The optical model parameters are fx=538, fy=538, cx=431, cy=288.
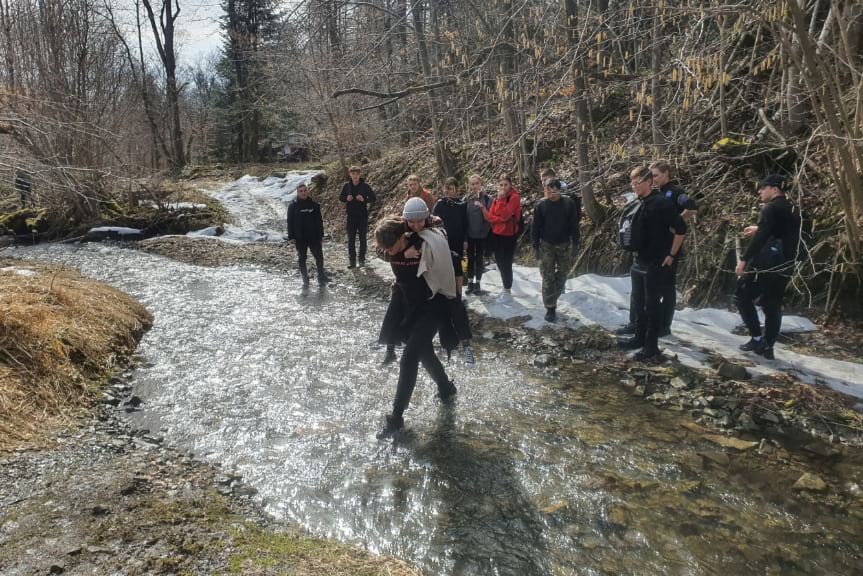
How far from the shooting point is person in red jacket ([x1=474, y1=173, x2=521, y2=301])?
8.45m

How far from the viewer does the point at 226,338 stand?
745 centimetres

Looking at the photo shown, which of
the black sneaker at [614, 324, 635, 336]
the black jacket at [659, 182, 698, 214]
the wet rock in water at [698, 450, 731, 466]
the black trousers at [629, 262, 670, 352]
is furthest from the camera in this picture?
the black sneaker at [614, 324, 635, 336]

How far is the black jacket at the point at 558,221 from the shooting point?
24.5 feet

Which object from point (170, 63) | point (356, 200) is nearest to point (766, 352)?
point (356, 200)

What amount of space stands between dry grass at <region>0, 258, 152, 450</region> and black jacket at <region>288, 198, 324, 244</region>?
10.2 ft

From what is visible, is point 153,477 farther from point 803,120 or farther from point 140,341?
point 803,120

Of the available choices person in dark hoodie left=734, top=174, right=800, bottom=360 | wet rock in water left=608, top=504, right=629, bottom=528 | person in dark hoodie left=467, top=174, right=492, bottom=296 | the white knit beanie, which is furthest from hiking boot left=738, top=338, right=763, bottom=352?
the white knit beanie

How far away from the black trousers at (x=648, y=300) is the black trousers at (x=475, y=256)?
311 centimetres

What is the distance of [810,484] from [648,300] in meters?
2.52

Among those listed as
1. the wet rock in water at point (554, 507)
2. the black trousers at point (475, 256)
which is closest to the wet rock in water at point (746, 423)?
the wet rock in water at point (554, 507)

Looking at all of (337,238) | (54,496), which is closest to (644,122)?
(337,238)

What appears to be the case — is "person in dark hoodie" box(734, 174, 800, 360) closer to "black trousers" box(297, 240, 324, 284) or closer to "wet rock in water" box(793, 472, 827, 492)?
"wet rock in water" box(793, 472, 827, 492)

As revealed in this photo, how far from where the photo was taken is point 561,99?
26.7ft

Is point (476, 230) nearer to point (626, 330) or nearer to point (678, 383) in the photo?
point (626, 330)
